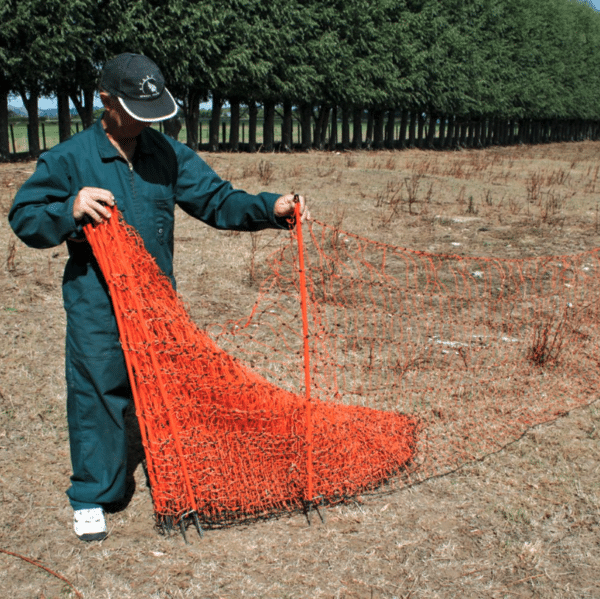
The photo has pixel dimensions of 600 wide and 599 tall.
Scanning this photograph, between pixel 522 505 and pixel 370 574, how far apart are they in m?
0.92

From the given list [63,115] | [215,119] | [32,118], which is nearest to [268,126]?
[215,119]

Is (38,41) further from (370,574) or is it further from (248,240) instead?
(370,574)

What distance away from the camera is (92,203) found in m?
2.45

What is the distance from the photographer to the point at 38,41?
15.1 metres

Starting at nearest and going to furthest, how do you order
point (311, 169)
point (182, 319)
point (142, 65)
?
point (142, 65)
point (182, 319)
point (311, 169)

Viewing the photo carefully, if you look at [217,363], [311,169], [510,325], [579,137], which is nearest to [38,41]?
[311,169]

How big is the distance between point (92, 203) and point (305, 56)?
2116 centimetres

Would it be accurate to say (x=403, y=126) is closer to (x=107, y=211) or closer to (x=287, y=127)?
(x=287, y=127)

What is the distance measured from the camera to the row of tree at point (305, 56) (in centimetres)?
1633

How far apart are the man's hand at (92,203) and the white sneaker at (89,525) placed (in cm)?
130

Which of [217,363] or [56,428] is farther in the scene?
[56,428]

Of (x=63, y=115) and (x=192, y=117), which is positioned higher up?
(x=63, y=115)

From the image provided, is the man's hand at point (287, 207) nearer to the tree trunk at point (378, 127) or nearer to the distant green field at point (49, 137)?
the distant green field at point (49, 137)

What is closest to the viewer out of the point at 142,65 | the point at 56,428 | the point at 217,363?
the point at 142,65
